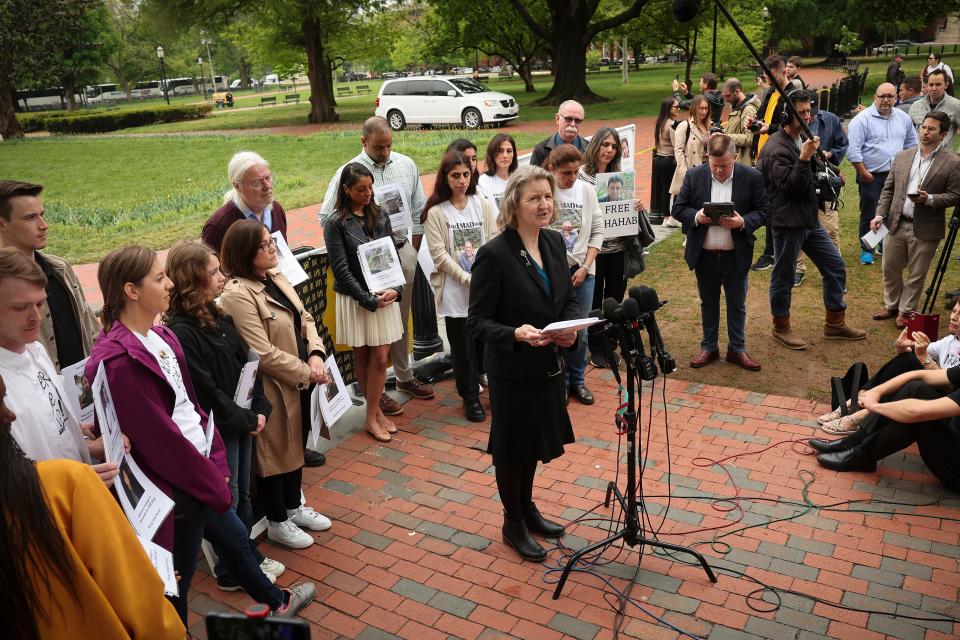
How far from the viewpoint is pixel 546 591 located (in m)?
4.34

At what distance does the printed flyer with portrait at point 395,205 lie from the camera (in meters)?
6.54

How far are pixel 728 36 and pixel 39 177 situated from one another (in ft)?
111

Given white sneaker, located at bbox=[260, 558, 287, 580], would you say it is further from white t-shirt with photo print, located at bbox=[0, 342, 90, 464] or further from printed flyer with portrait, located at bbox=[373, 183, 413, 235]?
printed flyer with portrait, located at bbox=[373, 183, 413, 235]

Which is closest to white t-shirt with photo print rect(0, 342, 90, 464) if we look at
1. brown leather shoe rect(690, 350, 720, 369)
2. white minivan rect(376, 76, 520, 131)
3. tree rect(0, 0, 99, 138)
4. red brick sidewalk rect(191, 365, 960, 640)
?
red brick sidewalk rect(191, 365, 960, 640)

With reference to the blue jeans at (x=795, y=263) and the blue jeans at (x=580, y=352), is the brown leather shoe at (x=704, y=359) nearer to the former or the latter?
the blue jeans at (x=795, y=263)

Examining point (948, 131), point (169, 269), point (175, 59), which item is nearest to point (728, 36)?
point (948, 131)

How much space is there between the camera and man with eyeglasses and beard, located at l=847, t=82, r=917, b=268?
32.3 ft

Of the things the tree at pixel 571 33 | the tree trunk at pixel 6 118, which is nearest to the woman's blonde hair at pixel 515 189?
the tree at pixel 571 33

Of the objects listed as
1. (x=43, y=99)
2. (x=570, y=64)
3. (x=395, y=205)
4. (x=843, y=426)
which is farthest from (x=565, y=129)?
(x=43, y=99)

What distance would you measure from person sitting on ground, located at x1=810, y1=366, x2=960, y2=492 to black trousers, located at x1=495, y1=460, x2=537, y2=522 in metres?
2.32

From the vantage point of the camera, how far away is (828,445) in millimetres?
5652

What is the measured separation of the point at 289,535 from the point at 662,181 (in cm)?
910

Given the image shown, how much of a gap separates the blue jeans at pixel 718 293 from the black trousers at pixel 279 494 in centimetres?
420

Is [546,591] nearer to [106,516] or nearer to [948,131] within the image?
[106,516]
